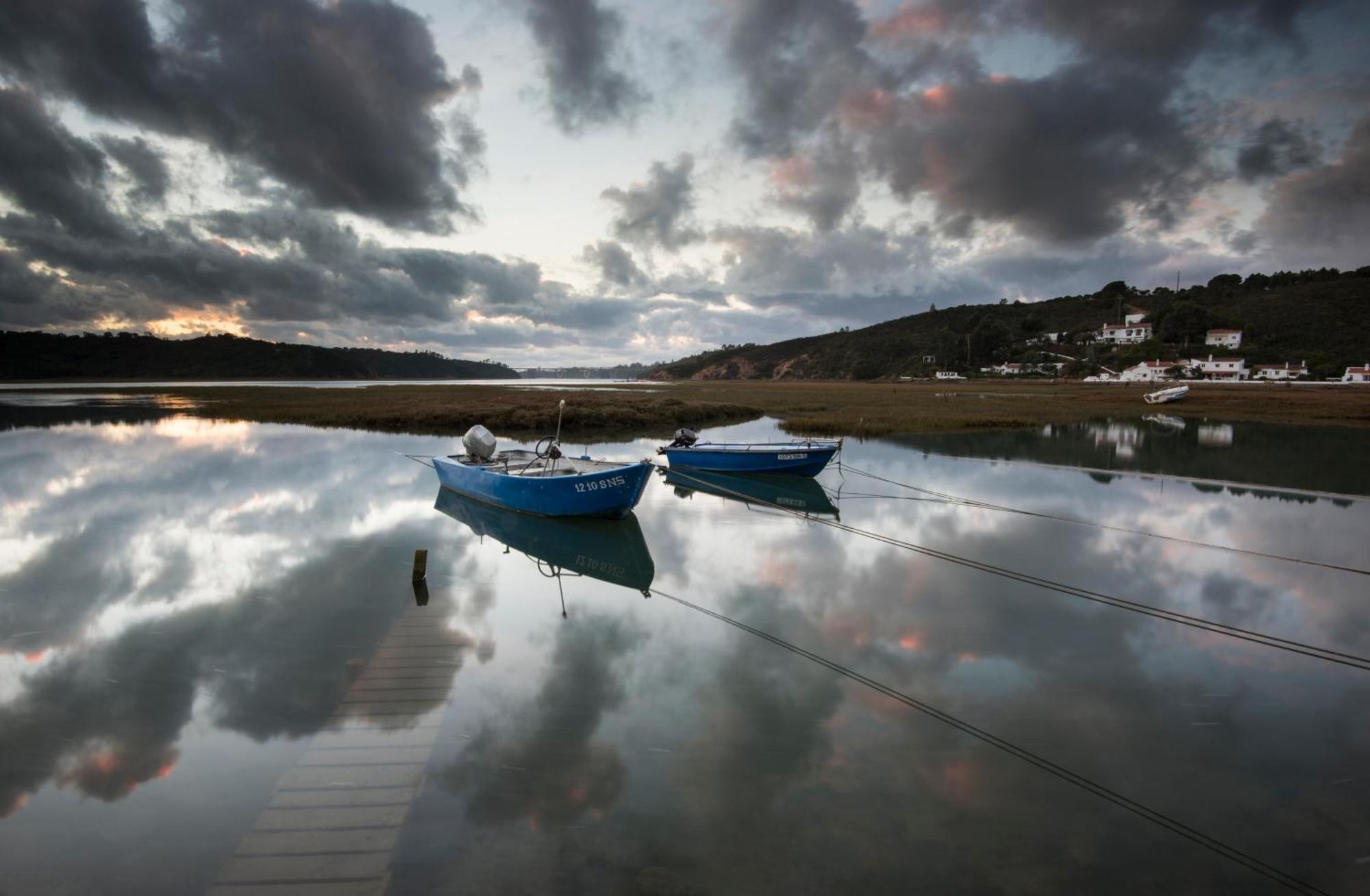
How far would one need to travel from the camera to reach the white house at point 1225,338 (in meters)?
112

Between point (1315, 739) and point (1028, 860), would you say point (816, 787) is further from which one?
point (1315, 739)

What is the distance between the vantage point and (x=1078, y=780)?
6.41m

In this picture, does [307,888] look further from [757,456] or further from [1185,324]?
[1185,324]

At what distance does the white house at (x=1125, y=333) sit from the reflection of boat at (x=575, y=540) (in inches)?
6137

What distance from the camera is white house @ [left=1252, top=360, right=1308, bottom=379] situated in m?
91.1

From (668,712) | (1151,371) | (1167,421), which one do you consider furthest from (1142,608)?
(1151,371)

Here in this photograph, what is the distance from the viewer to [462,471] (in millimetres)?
19922

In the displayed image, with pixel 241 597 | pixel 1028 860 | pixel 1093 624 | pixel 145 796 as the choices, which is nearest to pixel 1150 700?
pixel 1093 624

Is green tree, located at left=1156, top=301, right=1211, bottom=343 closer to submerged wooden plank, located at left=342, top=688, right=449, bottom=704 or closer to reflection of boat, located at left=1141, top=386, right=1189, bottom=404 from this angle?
reflection of boat, located at left=1141, top=386, right=1189, bottom=404

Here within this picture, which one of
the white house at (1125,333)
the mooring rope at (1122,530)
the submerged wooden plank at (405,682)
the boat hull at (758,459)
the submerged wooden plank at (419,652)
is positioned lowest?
the mooring rope at (1122,530)

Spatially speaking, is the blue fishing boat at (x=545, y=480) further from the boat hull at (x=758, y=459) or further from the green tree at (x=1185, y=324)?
the green tree at (x=1185, y=324)

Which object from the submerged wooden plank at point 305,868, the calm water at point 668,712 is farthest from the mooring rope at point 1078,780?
the submerged wooden plank at point 305,868

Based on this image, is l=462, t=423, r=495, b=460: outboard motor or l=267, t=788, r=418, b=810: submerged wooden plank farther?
l=462, t=423, r=495, b=460: outboard motor

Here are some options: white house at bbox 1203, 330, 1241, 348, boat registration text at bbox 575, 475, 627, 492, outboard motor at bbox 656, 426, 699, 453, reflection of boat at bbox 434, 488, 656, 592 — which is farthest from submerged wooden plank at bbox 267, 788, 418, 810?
white house at bbox 1203, 330, 1241, 348
